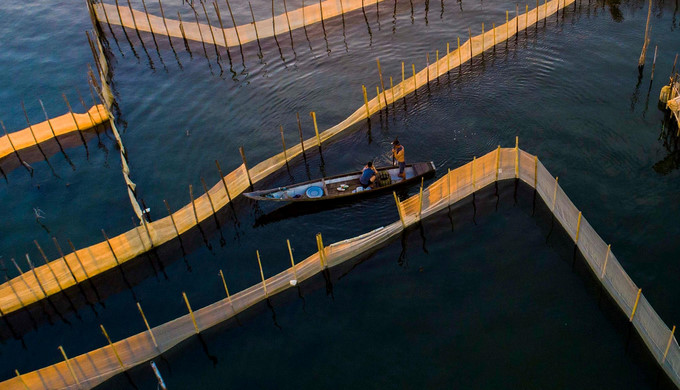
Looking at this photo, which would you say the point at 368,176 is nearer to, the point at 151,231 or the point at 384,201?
the point at 384,201

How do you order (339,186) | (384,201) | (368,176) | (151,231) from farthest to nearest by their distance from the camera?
(339,186)
(384,201)
(368,176)
(151,231)

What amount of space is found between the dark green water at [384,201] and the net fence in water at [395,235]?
85 centimetres

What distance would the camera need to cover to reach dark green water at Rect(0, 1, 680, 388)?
867 inches

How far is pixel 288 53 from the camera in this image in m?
44.3

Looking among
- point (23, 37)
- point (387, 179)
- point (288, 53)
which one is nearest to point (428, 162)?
point (387, 179)

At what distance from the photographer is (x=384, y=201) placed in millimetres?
29109

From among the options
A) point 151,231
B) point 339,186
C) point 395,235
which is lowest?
point 395,235

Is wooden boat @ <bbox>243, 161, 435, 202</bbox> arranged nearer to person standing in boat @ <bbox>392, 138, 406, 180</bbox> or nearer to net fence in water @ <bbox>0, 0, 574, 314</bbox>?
person standing in boat @ <bbox>392, 138, 406, 180</bbox>

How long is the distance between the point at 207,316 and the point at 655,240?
20.1 meters

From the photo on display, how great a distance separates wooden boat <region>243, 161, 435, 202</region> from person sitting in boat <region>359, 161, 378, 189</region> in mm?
215

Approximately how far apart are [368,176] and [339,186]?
5.59 ft

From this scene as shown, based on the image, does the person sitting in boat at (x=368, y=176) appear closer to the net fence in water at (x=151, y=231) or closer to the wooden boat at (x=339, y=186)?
the wooden boat at (x=339, y=186)

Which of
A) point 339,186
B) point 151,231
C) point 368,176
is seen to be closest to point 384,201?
point 368,176

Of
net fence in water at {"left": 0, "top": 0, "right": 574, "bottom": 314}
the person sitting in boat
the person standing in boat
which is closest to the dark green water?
net fence in water at {"left": 0, "top": 0, "right": 574, "bottom": 314}
